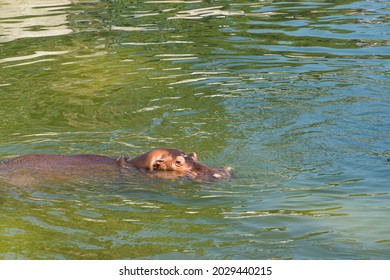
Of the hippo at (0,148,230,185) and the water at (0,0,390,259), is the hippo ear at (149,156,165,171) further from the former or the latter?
the water at (0,0,390,259)

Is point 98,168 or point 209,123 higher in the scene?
point 98,168

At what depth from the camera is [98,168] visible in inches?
366

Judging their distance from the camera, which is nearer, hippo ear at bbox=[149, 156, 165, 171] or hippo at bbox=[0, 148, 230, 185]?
hippo at bbox=[0, 148, 230, 185]

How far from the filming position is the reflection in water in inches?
723

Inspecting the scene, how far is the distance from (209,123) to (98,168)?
253 cm

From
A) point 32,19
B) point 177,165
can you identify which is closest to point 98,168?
point 177,165

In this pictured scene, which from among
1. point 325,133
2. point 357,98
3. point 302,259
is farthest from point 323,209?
point 357,98

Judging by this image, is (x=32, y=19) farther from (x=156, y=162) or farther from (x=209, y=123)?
(x=156, y=162)

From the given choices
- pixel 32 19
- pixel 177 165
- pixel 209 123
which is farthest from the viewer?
pixel 32 19

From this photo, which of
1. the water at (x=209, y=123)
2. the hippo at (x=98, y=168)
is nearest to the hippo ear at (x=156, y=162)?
the hippo at (x=98, y=168)

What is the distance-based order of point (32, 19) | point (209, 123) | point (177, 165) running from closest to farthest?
point (177, 165)
point (209, 123)
point (32, 19)

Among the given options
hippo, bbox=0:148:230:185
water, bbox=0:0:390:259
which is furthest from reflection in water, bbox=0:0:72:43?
hippo, bbox=0:148:230:185

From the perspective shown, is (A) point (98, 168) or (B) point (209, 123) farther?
(B) point (209, 123)

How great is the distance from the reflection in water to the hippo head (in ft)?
30.6
